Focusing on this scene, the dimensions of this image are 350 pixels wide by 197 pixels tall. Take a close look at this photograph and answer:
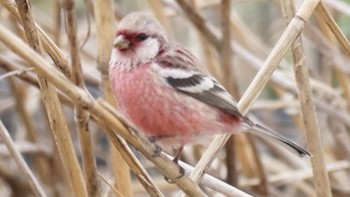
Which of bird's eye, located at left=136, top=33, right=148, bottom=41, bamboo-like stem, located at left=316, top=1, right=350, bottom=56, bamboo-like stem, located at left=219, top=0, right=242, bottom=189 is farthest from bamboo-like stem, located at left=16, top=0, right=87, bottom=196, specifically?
bamboo-like stem, located at left=219, top=0, right=242, bottom=189

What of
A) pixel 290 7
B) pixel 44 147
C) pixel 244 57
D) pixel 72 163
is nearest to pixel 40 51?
pixel 72 163

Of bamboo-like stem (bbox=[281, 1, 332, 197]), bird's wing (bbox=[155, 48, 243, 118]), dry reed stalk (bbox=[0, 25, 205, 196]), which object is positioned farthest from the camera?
bamboo-like stem (bbox=[281, 1, 332, 197])

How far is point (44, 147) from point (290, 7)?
175 cm

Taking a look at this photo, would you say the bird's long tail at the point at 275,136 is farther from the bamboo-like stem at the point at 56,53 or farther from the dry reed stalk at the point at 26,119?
the dry reed stalk at the point at 26,119

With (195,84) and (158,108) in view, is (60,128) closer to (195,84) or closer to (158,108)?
(158,108)

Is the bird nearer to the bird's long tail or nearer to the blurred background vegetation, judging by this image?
the bird's long tail

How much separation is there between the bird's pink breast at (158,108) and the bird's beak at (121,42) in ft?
0.20

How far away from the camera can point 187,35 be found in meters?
4.54

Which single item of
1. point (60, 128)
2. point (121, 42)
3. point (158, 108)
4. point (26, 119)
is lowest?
point (26, 119)

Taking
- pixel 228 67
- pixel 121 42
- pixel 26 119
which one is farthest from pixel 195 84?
pixel 26 119

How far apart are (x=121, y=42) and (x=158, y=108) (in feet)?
0.61

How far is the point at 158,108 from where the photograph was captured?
1.85m

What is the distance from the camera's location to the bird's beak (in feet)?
6.03

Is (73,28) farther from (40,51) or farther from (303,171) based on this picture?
(303,171)
